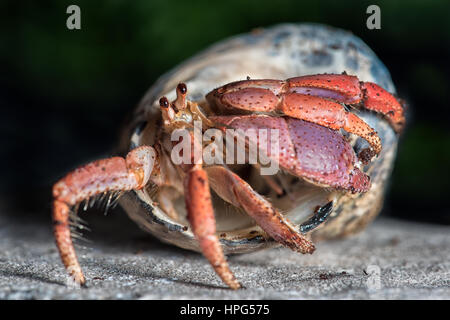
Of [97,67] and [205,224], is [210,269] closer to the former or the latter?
[205,224]

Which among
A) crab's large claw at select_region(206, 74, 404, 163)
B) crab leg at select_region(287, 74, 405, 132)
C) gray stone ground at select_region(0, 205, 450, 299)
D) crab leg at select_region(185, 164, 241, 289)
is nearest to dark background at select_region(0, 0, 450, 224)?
gray stone ground at select_region(0, 205, 450, 299)

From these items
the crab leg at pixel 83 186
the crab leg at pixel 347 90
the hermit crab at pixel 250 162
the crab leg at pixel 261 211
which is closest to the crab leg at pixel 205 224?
the hermit crab at pixel 250 162

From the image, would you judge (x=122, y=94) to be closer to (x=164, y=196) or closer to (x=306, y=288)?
(x=164, y=196)

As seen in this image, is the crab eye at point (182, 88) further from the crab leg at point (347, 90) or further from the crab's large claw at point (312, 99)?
the crab leg at point (347, 90)

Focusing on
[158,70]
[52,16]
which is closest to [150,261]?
[158,70]

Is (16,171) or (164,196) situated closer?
(164,196)

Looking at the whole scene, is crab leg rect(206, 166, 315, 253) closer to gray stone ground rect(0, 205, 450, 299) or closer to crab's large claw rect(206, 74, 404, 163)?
gray stone ground rect(0, 205, 450, 299)
